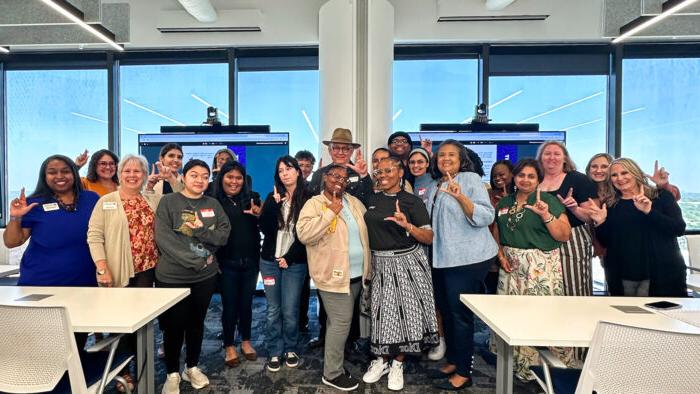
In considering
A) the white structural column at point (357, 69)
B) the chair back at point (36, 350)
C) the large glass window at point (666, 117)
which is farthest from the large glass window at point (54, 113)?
the large glass window at point (666, 117)

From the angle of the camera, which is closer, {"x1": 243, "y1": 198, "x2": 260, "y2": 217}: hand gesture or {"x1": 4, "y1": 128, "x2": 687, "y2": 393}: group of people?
{"x1": 4, "y1": 128, "x2": 687, "y2": 393}: group of people

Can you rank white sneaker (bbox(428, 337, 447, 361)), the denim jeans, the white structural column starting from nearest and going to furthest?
the denim jeans < white sneaker (bbox(428, 337, 447, 361)) < the white structural column

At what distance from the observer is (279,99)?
4680mm

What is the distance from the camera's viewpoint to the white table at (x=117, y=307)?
1571 millimetres

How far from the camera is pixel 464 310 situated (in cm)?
230

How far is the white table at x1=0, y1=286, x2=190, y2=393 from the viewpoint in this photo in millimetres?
1571

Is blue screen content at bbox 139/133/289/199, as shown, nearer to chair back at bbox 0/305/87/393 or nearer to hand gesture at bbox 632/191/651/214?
chair back at bbox 0/305/87/393

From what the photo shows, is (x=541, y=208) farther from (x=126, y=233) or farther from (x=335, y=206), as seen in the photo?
(x=126, y=233)

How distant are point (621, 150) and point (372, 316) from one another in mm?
4158

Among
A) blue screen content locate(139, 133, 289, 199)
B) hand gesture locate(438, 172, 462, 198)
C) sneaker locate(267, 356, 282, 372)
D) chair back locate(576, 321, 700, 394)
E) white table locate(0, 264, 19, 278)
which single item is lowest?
sneaker locate(267, 356, 282, 372)

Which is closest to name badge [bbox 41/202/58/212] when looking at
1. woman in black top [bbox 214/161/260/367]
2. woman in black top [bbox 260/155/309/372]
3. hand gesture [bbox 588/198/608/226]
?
woman in black top [bbox 214/161/260/367]

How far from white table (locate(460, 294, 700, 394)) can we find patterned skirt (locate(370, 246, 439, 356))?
0.35 metres

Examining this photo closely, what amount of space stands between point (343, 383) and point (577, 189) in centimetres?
208

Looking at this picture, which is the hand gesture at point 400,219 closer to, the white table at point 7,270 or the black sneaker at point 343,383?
the black sneaker at point 343,383
